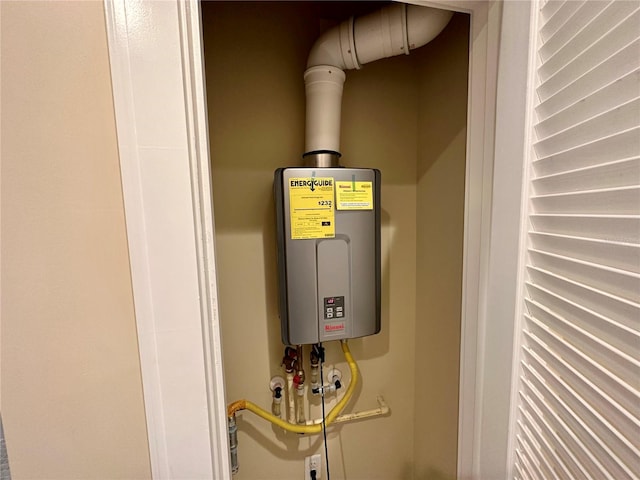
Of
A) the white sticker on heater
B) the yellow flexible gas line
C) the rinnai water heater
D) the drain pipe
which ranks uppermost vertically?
the drain pipe

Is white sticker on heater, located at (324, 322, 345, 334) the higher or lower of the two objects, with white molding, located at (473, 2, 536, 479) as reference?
lower

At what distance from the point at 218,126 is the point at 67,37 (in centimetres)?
64

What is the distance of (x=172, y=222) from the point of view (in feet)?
1.79

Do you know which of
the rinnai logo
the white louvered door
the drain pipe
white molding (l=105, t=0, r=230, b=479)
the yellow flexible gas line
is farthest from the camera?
the yellow flexible gas line

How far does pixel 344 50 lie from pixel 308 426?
143 centimetres

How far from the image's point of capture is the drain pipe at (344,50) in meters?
0.90

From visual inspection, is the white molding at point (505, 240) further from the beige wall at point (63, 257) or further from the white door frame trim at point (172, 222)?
the beige wall at point (63, 257)

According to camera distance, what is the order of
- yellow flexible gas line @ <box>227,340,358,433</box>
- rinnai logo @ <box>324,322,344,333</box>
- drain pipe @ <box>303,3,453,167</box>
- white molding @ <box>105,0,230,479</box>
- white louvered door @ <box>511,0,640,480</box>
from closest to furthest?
white louvered door @ <box>511,0,640,480</box> < white molding @ <box>105,0,230,479</box> < drain pipe @ <box>303,3,453,167</box> < rinnai logo @ <box>324,322,344,333</box> < yellow flexible gas line @ <box>227,340,358,433</box>

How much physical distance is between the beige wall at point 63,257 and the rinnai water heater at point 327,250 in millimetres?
494

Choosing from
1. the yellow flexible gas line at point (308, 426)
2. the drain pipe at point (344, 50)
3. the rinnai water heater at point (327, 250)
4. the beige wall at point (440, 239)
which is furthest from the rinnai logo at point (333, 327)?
the drain pipe at point (344, 50)

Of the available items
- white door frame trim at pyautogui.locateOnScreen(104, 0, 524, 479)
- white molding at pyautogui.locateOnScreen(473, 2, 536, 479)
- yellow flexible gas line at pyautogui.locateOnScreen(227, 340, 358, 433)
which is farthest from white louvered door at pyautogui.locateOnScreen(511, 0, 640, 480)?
yellow flexible gas line at pyautogui.locateOnScreen(227, 340, 358, 433)

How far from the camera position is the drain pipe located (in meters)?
0.90

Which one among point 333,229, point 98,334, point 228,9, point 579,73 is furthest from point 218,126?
point 579,73

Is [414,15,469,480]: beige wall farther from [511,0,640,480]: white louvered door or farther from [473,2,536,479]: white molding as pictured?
[511,0,640,480]: white louvered door
